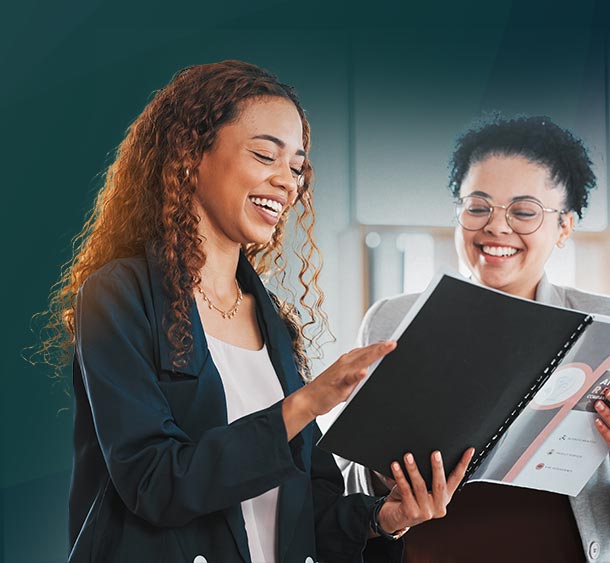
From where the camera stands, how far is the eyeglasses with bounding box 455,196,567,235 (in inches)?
67.6

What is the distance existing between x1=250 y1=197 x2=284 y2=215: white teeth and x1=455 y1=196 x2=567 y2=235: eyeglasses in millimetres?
610

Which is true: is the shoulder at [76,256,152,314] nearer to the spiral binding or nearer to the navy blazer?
the navy blazer

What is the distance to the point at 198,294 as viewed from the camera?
122 centimetres

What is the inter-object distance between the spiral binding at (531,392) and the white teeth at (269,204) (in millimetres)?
425

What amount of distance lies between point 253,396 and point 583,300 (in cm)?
80

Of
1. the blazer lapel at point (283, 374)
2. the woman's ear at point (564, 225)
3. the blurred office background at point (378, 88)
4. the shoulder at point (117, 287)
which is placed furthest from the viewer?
the blurred office background at point (378, 88)

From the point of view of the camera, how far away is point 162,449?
3.34 ft

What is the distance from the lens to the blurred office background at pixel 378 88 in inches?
110

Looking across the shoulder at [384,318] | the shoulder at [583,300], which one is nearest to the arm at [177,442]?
the shoulder at [384,318]

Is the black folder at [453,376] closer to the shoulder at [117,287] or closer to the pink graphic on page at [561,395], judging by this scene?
the pink graphic on page at [561,395]

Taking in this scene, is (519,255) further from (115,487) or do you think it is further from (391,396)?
(115,487)

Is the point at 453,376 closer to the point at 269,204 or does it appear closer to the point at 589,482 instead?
the point at 269,204

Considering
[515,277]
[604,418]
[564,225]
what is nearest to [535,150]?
[564,225]

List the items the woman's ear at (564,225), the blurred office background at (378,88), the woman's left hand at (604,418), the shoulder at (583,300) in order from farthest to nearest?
the blurred office background at (378,88) < the woman's ear at (564,225) < the shoulder at (583,300) < the woman's left hand at (604,418)
